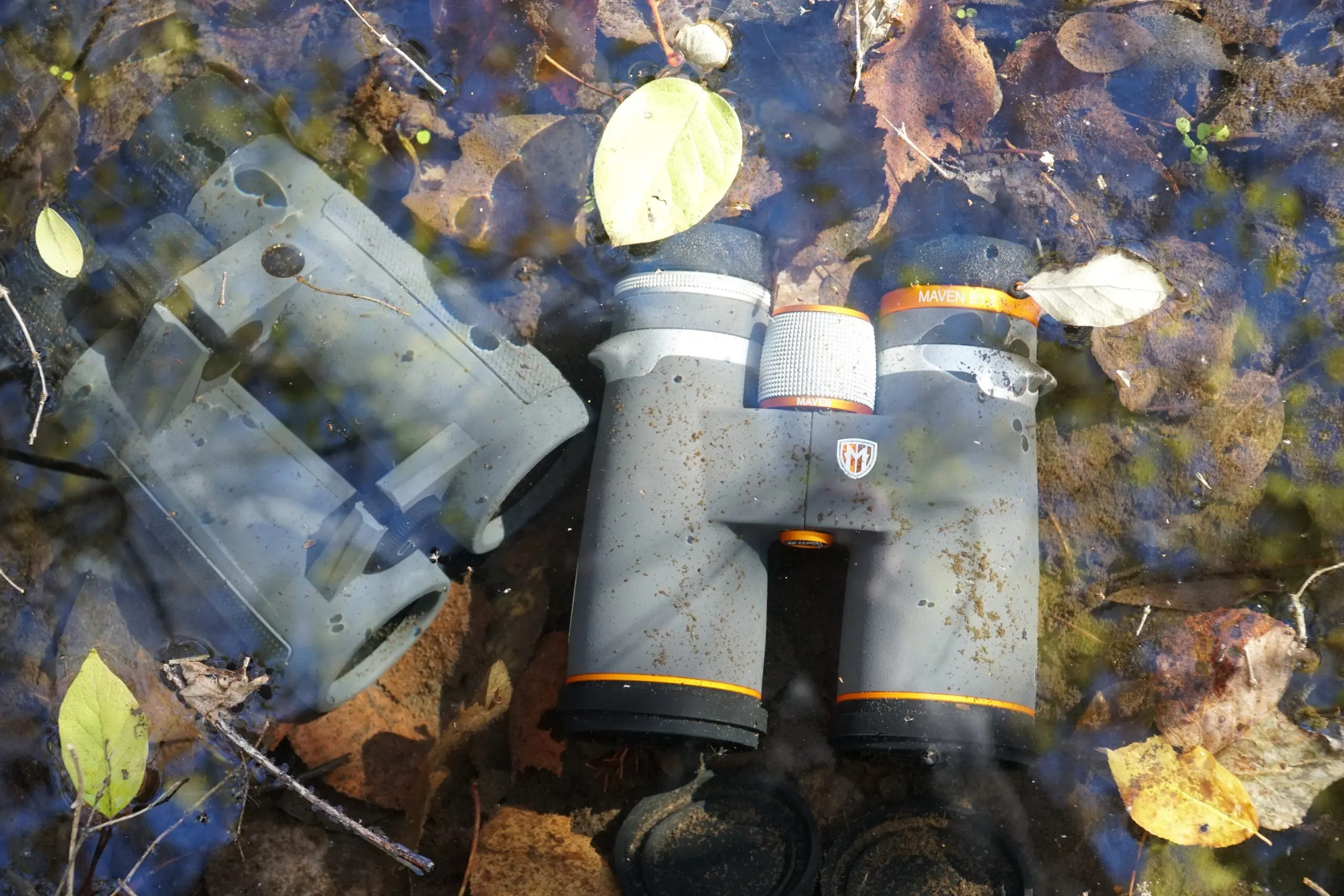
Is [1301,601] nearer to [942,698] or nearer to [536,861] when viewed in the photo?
[942,698]

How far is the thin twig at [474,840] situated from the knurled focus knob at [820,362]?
4.01ft

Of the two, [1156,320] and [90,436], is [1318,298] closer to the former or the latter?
[1156,320]

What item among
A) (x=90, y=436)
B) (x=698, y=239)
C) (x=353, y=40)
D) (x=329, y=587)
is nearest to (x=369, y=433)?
(x=329, y=587)

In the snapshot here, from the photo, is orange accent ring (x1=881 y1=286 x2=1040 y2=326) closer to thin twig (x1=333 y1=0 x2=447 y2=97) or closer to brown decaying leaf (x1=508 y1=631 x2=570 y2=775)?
brown decaying leaf (x1=508 y1=631 x2=570 y2=775)

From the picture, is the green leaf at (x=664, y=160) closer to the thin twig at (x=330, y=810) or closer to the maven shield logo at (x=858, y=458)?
the maven shield logo at (x=858, y=458)

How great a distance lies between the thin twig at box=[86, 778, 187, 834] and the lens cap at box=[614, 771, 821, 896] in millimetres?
1130

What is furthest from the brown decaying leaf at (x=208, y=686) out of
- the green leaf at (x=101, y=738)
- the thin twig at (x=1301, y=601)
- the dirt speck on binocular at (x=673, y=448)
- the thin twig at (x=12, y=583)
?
the thin twig at (x=1301, y=601)

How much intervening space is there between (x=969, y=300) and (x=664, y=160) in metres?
0.80

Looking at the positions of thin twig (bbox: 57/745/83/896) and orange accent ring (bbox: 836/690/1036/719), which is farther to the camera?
thin twig (bbox: 57/745/83/896)

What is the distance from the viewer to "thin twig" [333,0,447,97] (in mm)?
3072

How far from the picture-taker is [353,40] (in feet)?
10.2

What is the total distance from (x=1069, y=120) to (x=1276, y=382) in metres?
0.86

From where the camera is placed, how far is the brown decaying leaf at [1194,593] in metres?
2.75

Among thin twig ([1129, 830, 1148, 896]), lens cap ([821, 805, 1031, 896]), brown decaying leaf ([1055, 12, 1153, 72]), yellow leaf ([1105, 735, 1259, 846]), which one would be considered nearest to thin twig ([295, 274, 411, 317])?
lens cap ([821, 805, 1031, 896])
